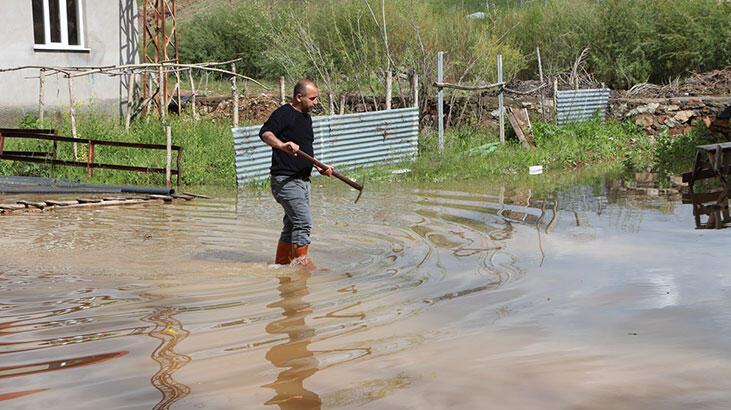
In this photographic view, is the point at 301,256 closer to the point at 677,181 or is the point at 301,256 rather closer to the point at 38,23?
Answer: the point at 677,181

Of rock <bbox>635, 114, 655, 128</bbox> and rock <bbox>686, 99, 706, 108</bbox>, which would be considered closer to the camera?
rock <bbox>686, 99, 706, 108</bbox>

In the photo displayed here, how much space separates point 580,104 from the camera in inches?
912

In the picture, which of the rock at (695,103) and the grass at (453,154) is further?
the rock at (695,103)

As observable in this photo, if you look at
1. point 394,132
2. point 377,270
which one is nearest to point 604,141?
point 394,132

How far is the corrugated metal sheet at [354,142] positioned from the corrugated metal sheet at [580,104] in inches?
185

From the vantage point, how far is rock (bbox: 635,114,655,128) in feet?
75.3

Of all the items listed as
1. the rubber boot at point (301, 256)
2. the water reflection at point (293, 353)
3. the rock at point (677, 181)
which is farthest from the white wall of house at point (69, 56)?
the water reflection at point (293, 353)

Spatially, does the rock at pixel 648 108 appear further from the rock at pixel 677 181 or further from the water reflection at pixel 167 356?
the water reflection at pixel 167 356

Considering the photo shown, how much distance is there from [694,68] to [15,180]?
1998 cm

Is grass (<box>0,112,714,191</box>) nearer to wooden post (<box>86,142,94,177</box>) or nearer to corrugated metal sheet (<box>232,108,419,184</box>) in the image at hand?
wooden post (<box>86,142,94,177</box>)

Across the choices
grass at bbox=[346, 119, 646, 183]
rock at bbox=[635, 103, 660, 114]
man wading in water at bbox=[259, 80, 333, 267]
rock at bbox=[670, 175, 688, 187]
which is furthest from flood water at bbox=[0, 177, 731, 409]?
rock at bbox=[635, 103, 660, 114]

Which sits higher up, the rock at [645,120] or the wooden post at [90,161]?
the rock at [645,120]

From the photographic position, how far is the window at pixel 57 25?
22203mm

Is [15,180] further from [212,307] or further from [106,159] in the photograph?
[212,307]
